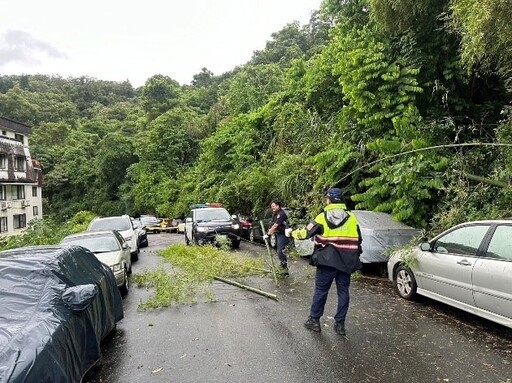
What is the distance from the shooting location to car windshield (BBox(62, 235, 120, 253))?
30.7 ft

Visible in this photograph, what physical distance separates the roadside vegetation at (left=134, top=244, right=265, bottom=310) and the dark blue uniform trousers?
269 centimetres

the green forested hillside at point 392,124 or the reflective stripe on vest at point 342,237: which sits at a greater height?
the green forested hillside at point 392,124

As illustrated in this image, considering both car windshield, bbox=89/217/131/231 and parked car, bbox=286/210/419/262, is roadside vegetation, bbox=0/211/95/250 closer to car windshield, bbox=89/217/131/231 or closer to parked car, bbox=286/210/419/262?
car windshield, bbox=89/217/131/231

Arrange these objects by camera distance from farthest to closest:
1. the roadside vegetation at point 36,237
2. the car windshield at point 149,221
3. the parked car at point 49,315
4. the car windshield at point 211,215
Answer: the car windshield at point 149,221 → the car windshield at point 211,215 → the roadside vegetation at point 36,237 → the parked car at point 49,315

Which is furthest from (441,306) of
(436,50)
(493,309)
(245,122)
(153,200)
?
(153,200)

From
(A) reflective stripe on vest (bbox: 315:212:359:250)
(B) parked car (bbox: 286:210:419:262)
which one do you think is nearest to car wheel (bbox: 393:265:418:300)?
(B) parked car (bbox: 286:210:419:262)

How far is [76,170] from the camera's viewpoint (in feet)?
167

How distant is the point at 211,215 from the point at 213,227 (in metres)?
1.04

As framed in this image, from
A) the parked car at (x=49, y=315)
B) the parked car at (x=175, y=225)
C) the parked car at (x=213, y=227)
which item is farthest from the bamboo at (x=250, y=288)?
the parked car at (x=175, y=225)

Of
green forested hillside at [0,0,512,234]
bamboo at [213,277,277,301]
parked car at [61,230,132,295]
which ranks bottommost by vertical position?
bamboo at [213,277,277,301]

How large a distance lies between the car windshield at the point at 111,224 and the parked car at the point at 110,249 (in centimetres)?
419

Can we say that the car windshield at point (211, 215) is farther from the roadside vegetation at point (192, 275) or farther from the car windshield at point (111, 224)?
the roadside vegetation at point (192, 275)

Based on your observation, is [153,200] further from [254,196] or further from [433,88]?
[433,88]

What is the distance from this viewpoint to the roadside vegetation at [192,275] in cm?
782
